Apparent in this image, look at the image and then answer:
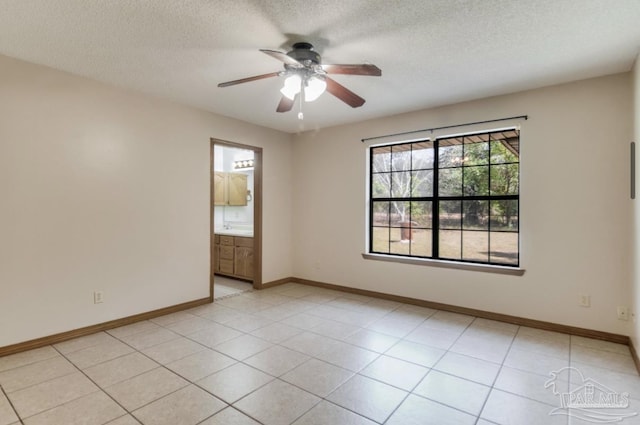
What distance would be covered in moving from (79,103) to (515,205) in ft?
14.9

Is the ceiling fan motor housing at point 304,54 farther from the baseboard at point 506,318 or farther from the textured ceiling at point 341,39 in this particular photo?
the baseboard at point 506,318

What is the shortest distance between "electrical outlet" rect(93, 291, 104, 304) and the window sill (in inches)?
123

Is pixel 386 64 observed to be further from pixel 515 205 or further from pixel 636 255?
pixel 636 255

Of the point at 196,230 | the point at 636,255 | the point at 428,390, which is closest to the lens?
the point at 428,390

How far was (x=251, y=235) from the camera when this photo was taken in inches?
209

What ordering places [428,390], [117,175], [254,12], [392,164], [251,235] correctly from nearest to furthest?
[254,12]
[428,390]
[117,175]
[392,164]
[251,235]

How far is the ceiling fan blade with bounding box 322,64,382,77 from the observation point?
7.35 ft

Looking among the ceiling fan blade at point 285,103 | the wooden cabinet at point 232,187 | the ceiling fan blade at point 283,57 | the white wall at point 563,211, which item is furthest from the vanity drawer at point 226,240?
the ceiling fan blade at point 283,57

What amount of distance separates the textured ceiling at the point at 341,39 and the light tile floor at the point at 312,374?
97.3 inches

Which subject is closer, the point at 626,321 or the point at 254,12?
the point at 254,12

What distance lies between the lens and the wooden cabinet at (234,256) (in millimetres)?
5320

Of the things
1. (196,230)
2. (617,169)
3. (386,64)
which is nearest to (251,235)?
(196,230)

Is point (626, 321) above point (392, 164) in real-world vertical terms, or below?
below

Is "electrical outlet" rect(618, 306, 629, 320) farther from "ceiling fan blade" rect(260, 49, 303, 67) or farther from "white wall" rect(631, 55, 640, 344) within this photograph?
"ceiling fan blade" rect(260, 49, 303, 67)
